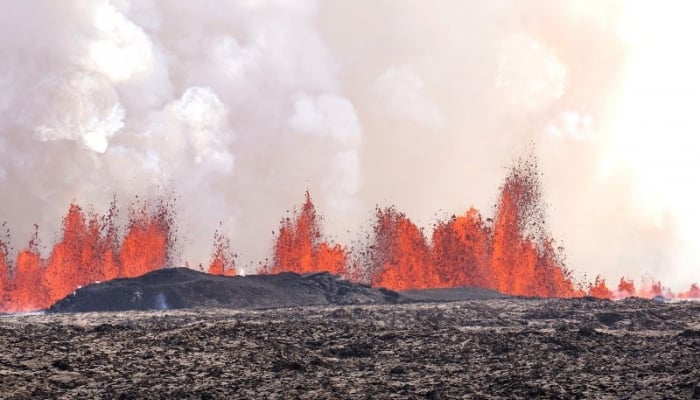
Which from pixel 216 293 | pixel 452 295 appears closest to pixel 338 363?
pixel 216 293

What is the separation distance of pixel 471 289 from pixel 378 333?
38.8 meters

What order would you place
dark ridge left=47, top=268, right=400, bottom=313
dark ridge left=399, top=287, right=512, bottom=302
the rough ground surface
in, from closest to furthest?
the rough ground surface → dark ridge left=47, top=268, right=400, bottom=313 → dark ridge left=399, top=287, right=512, bottom=302

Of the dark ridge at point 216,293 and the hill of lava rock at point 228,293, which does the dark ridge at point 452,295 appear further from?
the dark ridge at point 216,293

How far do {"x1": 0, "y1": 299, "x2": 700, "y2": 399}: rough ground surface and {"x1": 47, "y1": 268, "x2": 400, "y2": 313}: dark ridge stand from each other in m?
23.9

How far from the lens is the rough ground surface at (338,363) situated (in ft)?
73.4

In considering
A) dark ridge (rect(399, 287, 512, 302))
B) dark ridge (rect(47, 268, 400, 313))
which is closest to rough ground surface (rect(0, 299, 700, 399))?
dark ridge (rect(47, 268, 400, 313))

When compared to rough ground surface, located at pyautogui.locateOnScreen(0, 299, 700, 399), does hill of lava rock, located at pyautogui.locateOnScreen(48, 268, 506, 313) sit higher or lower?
higher

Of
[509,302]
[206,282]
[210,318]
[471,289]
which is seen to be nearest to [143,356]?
[210,318]

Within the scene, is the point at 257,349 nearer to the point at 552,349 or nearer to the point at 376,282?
the point at 552,349

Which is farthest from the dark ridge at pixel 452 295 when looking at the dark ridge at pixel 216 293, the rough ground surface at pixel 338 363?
the rough ground surface at pixel 338 363

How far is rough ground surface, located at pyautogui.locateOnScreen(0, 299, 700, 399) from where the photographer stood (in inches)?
881

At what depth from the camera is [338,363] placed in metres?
26.7

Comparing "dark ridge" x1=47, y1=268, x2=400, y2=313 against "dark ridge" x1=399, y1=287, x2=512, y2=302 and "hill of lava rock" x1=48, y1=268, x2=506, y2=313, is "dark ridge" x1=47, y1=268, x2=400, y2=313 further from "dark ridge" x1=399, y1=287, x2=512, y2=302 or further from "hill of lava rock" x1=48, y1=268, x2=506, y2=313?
"dark ridge" x1=399, y1=287, x2=512, y2=302

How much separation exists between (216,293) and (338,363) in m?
35.0
